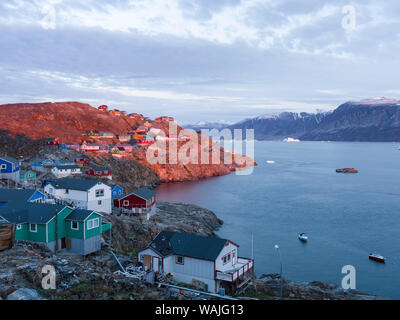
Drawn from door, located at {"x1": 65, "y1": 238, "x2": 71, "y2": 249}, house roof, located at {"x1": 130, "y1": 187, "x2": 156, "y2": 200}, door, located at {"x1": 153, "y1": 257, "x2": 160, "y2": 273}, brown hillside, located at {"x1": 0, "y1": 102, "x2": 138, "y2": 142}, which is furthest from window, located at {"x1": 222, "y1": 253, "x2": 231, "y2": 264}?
brown hillside, located at {"x1": 0, "y1": 102, "x2": 138, "y2": 142}

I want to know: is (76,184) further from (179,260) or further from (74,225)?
(179,260)

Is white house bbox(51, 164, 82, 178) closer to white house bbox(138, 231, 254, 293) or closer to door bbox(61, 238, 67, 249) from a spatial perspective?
door bbox(61, 238, 67, 249)

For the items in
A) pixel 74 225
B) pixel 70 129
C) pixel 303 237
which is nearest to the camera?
pixel 74 225

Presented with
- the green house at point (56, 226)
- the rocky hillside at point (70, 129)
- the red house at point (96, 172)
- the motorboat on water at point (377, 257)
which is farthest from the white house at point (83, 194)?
the rocky hillside at point (70, 129)

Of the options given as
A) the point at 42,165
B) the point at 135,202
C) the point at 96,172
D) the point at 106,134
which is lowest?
the point at 135,202

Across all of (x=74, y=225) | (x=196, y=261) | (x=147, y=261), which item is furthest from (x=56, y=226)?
(x=196, y=261)

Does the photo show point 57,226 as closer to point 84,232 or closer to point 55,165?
point 84,232
